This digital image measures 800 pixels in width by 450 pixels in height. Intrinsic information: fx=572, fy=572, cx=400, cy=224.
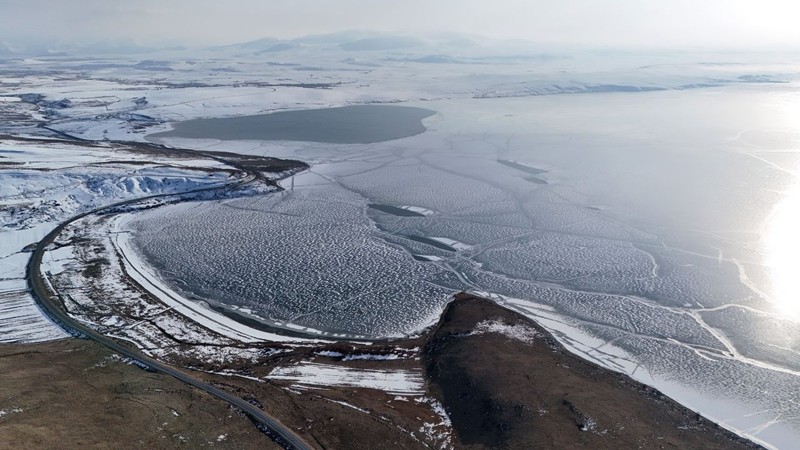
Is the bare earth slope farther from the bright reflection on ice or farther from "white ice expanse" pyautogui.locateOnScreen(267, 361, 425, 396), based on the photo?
the bright reflection on ice

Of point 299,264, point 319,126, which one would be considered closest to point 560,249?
point 299,264

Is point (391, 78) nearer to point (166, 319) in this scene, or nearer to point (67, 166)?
point (67, 166)

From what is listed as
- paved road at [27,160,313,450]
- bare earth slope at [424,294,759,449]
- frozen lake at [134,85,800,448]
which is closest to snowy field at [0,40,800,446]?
frozen lake at [134,85,800,448]

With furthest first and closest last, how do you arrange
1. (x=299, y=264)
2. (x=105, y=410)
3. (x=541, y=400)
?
(x=299, y=264) < (x=541, y=400) < (x=105, y=410)

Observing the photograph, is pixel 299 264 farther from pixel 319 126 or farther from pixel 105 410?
pixel 319 126

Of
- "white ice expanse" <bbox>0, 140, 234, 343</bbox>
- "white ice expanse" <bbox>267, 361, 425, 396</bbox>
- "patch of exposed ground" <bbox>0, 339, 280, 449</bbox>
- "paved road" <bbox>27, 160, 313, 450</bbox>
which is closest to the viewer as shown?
"patch of exposed ground" <bbox>0, 339, 280, 449</bbox>

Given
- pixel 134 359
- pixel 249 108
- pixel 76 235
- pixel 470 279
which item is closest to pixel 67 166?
pixel 76 235
